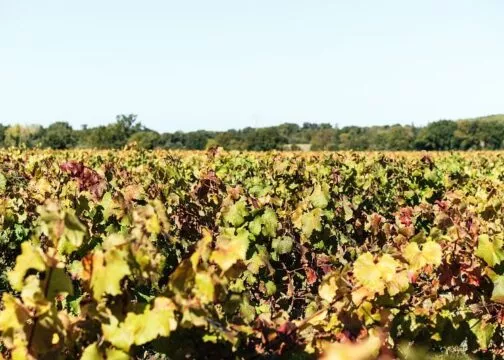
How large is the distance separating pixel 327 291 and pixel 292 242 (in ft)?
8.89

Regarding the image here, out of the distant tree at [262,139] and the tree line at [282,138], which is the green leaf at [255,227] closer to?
the tree line at [282,138]

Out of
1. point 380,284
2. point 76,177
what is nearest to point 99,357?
point 380,284

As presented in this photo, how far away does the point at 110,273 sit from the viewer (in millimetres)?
2021

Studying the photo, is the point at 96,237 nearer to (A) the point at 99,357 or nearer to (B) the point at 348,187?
(A) the point at 99,357

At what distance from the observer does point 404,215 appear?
7.03m

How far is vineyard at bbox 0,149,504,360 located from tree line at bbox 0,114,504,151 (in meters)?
75.6

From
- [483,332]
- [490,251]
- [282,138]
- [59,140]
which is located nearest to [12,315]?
[490,251]

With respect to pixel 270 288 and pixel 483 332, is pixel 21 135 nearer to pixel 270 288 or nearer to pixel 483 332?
pixel 270 288

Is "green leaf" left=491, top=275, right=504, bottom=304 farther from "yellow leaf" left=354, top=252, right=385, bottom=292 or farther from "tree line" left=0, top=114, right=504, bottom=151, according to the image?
"tree line" left=0, top=114, right=504, bottom=151

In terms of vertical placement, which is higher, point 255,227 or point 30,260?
point 30,260

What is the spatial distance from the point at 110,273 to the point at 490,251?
2356 millimetres

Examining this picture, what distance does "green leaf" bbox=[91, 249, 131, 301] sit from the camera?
2.01 meters

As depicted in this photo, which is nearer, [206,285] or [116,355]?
[206,285]

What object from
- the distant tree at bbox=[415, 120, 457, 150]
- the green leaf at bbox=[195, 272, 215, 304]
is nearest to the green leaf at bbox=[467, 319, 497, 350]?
the green leaf at bbox=[195, 272, 215, 304]
